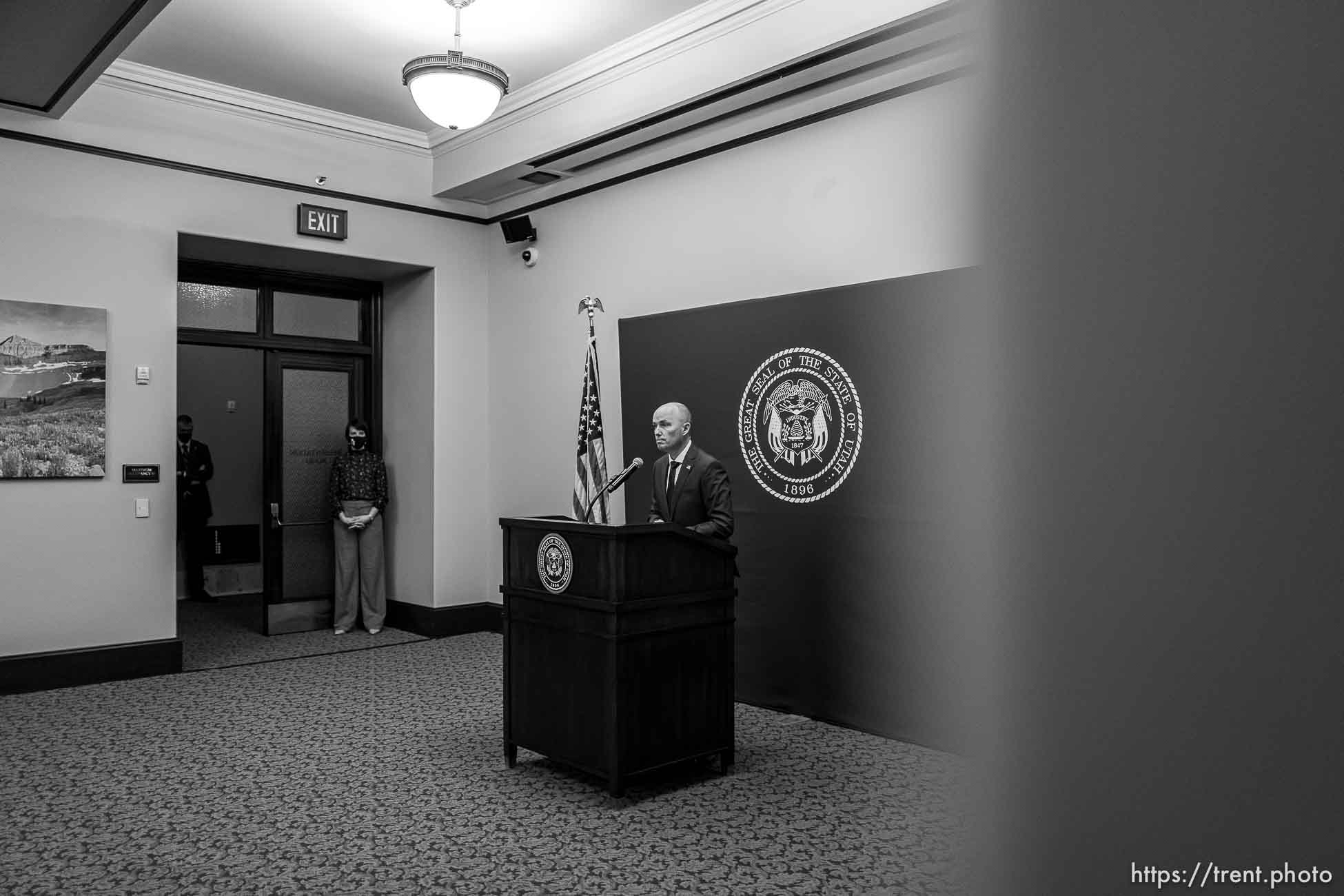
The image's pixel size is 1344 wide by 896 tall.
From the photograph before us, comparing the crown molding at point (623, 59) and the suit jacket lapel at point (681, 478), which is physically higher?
the crown molding at point (623, 59)

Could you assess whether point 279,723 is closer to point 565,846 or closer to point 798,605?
point 565,846

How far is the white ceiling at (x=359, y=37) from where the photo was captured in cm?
547

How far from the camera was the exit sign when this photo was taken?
6.96m

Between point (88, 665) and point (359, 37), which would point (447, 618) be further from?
point (359, 37)

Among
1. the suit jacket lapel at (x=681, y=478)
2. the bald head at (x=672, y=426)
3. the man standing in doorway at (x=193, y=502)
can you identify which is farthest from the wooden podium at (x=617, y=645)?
the man standing in doorway at (x=193, y=502)

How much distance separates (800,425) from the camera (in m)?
5.12

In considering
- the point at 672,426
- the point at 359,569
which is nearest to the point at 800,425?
the point at 672,426

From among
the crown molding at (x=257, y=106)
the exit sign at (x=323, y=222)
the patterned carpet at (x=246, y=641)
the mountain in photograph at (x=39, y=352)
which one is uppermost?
the crown molding at (x=257, y=106)

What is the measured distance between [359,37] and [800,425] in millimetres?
3716

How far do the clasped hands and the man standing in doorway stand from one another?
2.79 metres

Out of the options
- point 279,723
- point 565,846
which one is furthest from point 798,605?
point 279,723

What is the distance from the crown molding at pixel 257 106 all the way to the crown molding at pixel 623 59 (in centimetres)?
33

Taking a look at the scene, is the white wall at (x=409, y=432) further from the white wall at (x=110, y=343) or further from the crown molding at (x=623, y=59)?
the crown molding at (x=623, y=59)

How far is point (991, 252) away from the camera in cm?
38
